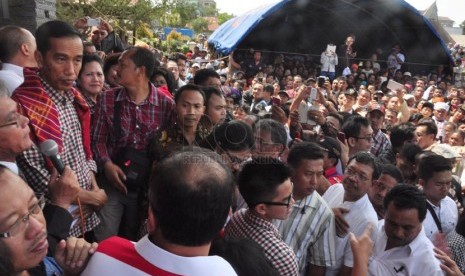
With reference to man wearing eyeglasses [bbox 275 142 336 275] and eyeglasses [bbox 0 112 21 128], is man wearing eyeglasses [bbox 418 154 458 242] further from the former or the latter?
eyeglasses [bbox 0 112 21 128]

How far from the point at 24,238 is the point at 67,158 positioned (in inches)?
42.9

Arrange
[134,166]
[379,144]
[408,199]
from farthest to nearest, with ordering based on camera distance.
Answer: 1. [379,144]
2. [134,166]
3. [408,199]

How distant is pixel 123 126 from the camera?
112 inches

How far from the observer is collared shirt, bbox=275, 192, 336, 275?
2482 millimetres

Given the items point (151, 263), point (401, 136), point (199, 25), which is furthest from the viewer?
point (199, 25)

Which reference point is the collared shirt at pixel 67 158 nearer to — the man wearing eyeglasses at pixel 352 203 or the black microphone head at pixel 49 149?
the black microphone head at pixel 49 149

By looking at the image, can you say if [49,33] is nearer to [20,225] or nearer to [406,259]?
[20,225]

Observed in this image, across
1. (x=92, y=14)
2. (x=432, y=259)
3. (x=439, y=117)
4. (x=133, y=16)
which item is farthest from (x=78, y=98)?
(x=133, y=16)

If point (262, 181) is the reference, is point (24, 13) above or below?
above

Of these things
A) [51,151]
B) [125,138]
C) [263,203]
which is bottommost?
[263,203]

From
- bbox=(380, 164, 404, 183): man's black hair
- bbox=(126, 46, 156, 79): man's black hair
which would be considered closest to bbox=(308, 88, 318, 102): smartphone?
bbox=(380, 164, 404, 183): man's black hair

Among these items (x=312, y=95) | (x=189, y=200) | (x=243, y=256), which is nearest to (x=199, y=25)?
(x=312, y=95)

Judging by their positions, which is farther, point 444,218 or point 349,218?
point 444,218

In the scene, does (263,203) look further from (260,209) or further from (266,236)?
(266,236)
